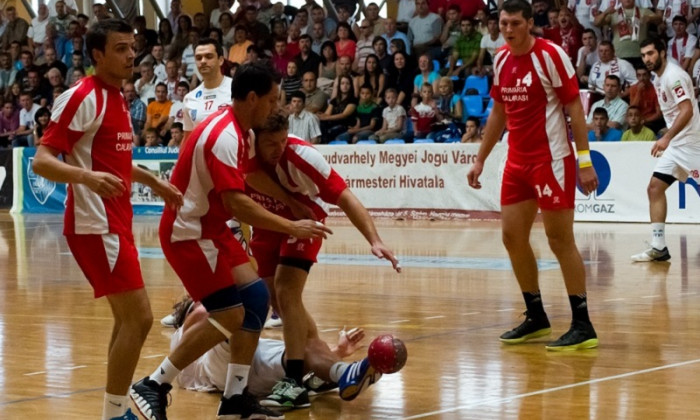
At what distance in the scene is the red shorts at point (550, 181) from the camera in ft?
26.1

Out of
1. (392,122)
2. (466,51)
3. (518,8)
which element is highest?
(466,51)

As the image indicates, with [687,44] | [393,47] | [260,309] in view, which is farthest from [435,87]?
[260,309]

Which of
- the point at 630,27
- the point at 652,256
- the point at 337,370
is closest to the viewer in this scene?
the point at 337,370

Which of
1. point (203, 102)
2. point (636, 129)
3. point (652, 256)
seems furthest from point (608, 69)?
point (203, 102)

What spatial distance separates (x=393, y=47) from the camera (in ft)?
72.1

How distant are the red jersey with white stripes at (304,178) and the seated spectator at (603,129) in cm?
1193

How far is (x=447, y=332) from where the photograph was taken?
8.44 meters

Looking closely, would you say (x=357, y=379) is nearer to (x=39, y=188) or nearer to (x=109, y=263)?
(x=109, y=263)

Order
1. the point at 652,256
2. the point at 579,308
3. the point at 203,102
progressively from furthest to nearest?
1. the point at 652,256
2. the point at 203,102
3. the point at 579,308

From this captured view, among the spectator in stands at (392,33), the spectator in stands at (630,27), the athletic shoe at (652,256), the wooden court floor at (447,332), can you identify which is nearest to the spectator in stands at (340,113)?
the spectator in stands at (392,33)

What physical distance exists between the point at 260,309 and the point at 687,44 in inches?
580

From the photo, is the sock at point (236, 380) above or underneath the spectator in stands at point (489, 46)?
underneath

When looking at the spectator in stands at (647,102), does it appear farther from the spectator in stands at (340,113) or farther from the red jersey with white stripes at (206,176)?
the red jersey with white stripes at (206,176)

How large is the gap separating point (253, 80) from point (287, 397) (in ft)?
5.38
